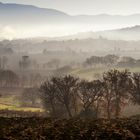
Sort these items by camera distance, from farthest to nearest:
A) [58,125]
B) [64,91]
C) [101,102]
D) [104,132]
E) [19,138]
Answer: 1. [101,102]
2. [64,91]
3. [58,125]
4. [104,132]
5. [19,138]

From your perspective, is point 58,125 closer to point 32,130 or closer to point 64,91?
point 32,130

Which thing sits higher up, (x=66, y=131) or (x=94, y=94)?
(x=66, y=131)

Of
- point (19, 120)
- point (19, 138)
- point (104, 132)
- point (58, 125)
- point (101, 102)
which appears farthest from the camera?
point (101, 102)

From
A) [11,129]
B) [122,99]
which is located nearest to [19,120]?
[11,129]

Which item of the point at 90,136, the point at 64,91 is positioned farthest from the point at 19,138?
the point at 64,91

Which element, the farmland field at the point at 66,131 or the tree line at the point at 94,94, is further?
the tree line at the point at 94,94

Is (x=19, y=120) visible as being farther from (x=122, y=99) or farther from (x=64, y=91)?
(x=122, y=99)

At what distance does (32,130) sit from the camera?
35406mm

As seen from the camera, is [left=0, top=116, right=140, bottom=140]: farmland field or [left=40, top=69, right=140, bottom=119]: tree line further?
[left=40, top=69, right=140, bottom=119]: tree line

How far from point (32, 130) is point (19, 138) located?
378 cm

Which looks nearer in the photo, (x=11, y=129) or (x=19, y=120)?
(x=11, y=129)

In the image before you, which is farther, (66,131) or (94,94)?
(94,94)

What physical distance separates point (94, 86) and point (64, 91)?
9.63 metres

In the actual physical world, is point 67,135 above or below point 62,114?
above
